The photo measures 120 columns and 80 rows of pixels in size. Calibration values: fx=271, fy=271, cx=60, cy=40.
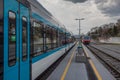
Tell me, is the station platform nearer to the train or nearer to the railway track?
the railway track

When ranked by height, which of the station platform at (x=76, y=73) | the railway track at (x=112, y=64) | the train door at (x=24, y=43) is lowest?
the railway track at (x=112, y=64)

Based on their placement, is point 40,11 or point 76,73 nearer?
point 40,11

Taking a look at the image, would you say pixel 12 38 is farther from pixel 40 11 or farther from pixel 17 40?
pixel 40 11

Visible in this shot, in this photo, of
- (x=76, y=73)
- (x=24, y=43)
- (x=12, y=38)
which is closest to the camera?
(x=12, y=38)

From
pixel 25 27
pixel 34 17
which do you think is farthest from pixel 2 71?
pixel 34 17

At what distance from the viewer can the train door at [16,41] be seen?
6207mm

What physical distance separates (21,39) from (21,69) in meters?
0.84

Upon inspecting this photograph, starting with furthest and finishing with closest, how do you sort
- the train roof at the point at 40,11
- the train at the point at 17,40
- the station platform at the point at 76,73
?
the station platform at the point at 76,73
the train roof at the point at 40,11
the train at the point at 17,40

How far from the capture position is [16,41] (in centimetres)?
697

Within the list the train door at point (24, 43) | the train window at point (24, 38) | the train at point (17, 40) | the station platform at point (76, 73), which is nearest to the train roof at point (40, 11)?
the train at point (17, 40)

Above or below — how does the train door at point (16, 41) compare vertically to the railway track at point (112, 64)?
above

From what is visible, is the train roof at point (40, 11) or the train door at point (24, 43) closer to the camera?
the train door at point (24, 43)

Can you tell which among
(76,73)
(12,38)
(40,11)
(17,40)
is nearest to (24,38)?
(17,40)

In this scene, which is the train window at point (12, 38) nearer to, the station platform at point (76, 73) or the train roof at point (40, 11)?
the train roof at point (40, 11)
